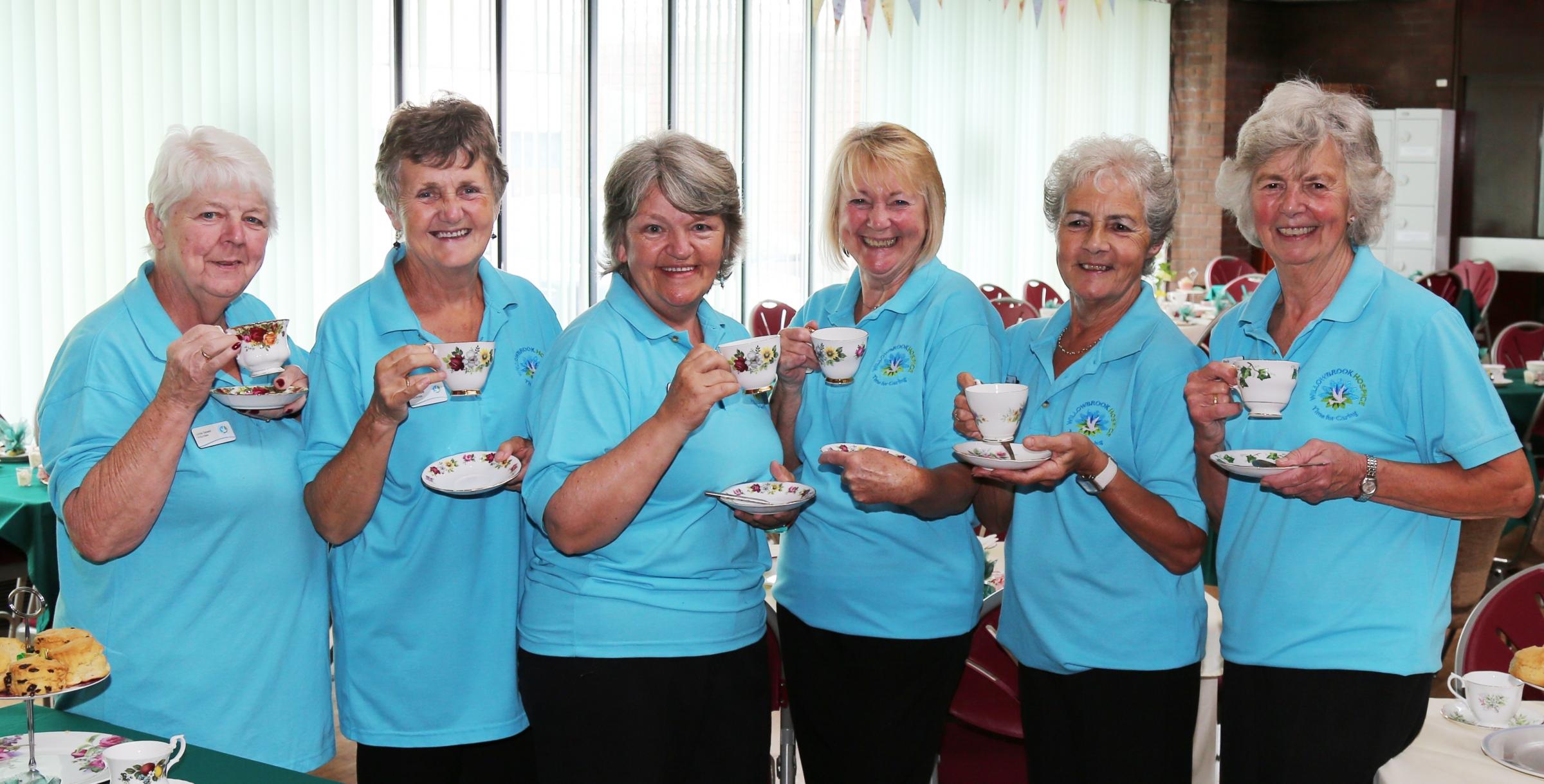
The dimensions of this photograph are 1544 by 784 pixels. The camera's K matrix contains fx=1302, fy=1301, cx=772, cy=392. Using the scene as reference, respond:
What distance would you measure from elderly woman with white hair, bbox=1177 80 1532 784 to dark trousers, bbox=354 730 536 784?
118cm

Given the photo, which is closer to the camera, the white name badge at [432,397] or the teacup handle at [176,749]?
the teacup handle at [176,749]

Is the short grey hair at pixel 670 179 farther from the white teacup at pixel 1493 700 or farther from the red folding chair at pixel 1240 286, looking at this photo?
the red folding chair at pixel 1240 286

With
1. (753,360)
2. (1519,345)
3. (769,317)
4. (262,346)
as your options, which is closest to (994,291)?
(769,317)

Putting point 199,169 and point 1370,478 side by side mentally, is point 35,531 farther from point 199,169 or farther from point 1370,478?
point 1370,478

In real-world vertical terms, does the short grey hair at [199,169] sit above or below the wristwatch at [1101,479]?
above

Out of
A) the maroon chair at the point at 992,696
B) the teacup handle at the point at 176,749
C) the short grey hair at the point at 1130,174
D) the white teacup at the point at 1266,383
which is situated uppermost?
the short grey hair at the point at 1130,174

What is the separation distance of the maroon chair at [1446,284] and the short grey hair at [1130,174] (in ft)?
26.9

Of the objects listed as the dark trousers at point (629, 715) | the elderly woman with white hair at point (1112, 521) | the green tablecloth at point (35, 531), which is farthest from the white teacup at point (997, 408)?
the green tablecloth at point (35, 531)

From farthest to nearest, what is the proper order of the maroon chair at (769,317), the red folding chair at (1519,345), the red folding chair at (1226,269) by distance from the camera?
1. the red folding chair at (1226,269)
2. the maroon chair at (769,317)
3. the red folding chair at (1519,345)

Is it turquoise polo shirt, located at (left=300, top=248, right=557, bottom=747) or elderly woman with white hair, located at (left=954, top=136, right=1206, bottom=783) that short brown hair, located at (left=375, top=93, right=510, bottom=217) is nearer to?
turquoise polo shirt, located at (left=300, top=248, right=557, bottom=747)

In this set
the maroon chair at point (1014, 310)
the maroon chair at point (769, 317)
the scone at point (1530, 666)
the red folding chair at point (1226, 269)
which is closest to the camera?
the scone at point (1530, 666)

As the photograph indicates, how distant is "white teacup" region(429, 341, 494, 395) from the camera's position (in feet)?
6.59

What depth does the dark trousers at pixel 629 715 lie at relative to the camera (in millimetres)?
1970

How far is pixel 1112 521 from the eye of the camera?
7.02 ft
